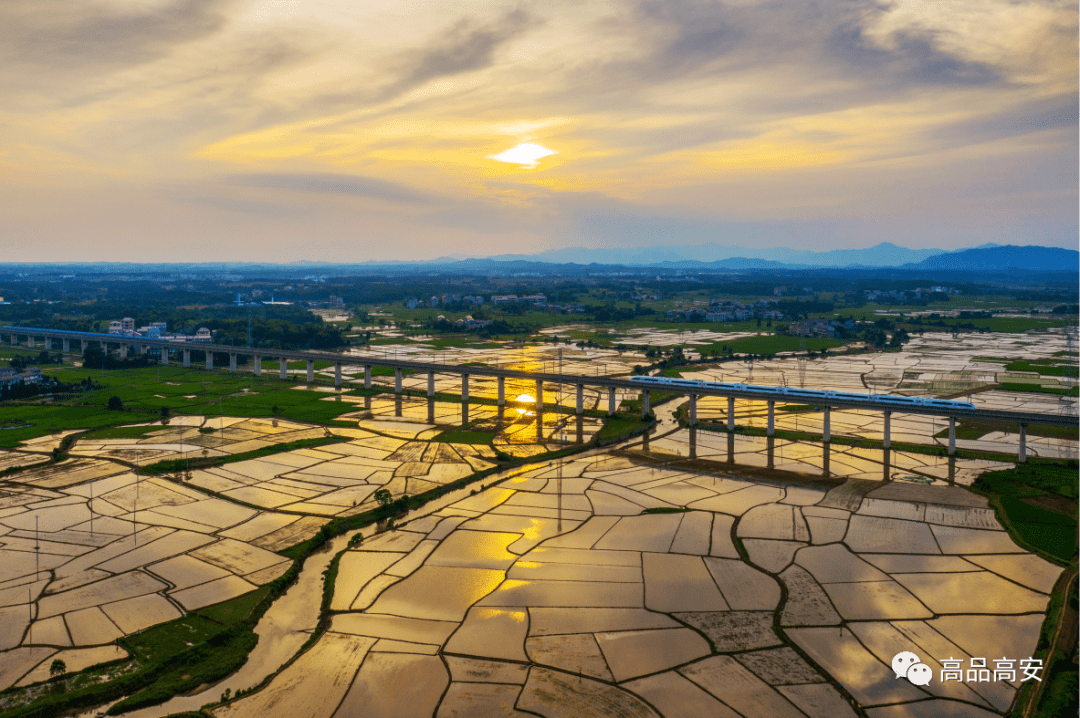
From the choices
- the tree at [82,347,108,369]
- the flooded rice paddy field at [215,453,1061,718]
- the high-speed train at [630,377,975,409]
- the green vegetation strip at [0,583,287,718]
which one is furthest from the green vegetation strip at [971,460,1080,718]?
the tree at [82,347,108,369]

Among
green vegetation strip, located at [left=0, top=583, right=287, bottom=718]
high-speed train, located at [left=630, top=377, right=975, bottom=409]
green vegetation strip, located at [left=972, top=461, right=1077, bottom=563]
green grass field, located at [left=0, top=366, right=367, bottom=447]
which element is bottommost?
green vegetation strip, located at [left=0, top=583, right=287, bottom=718]

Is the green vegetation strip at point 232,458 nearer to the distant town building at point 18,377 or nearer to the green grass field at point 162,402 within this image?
the green grass field at point 162,402

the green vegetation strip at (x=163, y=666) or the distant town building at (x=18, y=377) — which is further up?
the distant town building at (x=18, y=377)

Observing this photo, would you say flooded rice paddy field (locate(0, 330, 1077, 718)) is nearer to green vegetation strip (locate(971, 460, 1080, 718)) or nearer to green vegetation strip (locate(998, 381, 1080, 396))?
green vegetation strip (locate(971, 460, 1080, 718))

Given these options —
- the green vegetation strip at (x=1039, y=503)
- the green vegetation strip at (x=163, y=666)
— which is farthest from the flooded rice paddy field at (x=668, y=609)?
the green vegetation strip at (x=163, y=666)

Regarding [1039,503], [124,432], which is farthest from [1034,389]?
[124,432]

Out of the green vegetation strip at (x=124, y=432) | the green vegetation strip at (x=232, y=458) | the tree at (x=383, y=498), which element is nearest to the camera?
the tree at (x=383, y=498)
